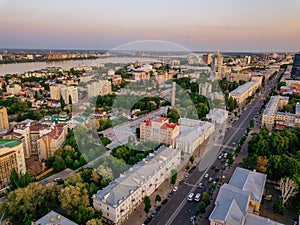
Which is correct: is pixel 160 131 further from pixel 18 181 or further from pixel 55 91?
pixel 55 91

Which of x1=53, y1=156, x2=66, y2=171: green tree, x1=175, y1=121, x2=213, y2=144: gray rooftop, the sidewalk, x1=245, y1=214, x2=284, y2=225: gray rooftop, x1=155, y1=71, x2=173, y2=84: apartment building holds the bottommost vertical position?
the sidewalk

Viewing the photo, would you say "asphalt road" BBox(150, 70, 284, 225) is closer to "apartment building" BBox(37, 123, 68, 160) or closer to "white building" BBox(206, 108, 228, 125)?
"white building" BBox(206, 108, 228, 125)

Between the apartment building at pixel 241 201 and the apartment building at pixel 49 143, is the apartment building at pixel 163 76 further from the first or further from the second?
the apartment building at pixel 241 201

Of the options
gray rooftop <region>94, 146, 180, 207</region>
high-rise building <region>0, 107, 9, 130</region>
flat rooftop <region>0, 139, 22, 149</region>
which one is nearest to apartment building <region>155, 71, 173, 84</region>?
high-rise building <region>0, 107, 9, 130</region>

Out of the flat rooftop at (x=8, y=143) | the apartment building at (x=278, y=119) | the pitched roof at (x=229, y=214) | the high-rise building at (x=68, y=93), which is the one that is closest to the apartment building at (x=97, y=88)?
the high-rise building at (x=68, y=93)

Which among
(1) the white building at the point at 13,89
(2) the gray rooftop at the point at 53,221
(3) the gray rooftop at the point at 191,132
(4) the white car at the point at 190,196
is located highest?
(1) the white building at the point at 13,89

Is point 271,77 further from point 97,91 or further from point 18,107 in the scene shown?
point 18,107
